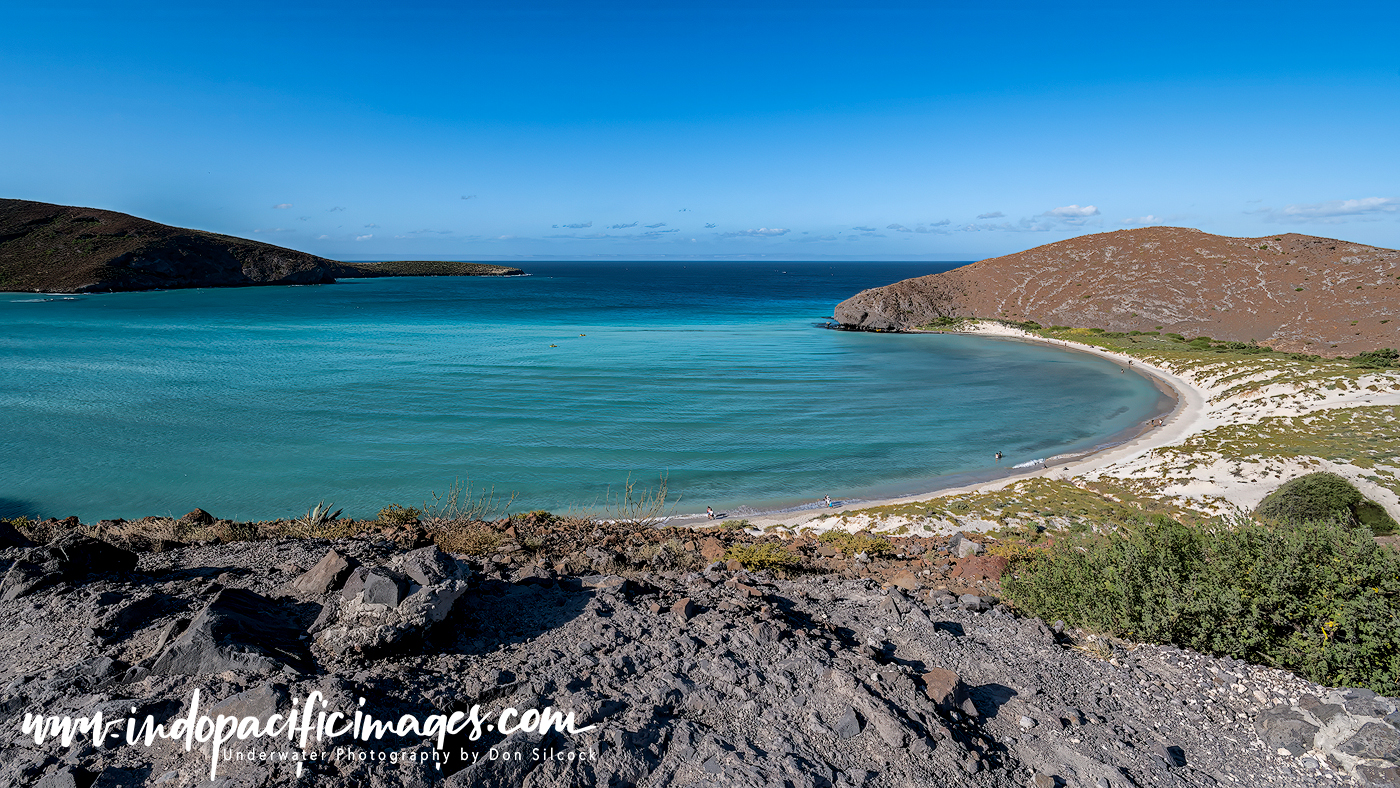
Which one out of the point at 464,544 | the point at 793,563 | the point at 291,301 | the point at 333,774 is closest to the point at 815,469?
the point at 793,563

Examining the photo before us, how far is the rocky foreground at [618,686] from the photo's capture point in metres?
3.64

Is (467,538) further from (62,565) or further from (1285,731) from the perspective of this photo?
(1285,731)

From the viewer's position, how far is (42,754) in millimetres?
3504

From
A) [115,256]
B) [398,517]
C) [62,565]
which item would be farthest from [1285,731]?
[115,256]

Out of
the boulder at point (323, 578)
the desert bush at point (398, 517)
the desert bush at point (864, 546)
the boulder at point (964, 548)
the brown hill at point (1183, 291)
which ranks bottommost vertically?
the boulder at point (964, 548)

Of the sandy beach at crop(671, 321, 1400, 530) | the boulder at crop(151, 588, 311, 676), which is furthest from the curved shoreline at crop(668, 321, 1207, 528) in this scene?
the boulder at crop(151, 588, 311, 676)

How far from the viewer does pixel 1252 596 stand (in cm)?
521

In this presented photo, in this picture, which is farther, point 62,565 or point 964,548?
point 964,548

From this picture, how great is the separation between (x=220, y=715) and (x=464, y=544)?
12.5ft

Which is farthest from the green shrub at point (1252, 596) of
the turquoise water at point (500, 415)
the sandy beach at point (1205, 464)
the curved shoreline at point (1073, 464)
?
the turquoise water at point (500, 415)

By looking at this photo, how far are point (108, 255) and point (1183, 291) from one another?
142 m

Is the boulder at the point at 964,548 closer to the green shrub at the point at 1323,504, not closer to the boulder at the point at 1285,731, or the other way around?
the boulder at the point at 1285,731

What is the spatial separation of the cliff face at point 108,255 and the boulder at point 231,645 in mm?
116306

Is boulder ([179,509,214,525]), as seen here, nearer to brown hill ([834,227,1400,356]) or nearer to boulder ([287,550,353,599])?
boulder ([287,550,353,599])
